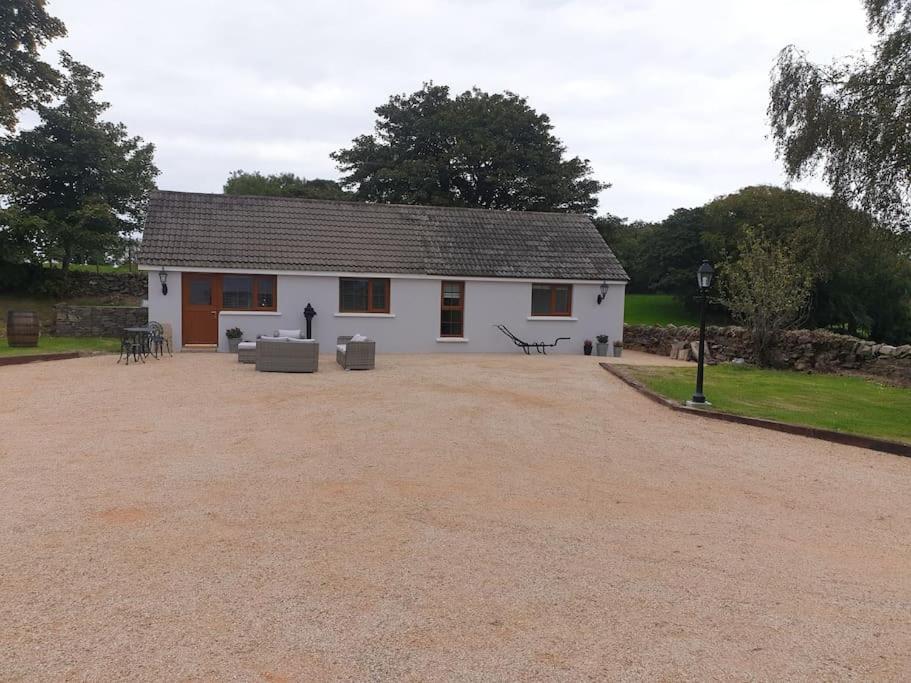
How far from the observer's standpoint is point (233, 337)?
60.2 feet

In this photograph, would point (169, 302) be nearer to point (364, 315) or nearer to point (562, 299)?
point (364, 315)

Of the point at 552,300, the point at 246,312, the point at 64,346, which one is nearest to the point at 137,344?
the point at 64,346

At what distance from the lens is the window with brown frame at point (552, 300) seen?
21422 millimetres

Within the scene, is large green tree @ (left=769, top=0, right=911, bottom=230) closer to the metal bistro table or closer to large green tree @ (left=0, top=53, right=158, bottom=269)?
the metal bistro table

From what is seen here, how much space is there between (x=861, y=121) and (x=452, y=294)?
40.3 feet

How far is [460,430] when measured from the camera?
8430mm

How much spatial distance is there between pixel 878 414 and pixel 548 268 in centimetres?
1219

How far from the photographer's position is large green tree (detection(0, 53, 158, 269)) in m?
25.5

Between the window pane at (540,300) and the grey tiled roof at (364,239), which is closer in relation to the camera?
the grey tiled roof at (364,239)

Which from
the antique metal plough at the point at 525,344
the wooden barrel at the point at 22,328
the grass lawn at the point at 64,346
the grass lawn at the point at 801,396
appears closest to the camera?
the grass lawn at the point at 801,396

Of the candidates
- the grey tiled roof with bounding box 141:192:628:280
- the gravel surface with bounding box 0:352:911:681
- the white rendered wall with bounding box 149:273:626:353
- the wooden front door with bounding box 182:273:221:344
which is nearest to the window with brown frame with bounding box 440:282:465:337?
the white rendered wall with bounding box 149:273:626:353

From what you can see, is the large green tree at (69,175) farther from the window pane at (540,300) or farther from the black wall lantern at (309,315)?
the window pane at (540,300)

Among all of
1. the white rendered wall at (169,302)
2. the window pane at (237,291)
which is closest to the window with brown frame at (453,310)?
the window pane at (237,291)

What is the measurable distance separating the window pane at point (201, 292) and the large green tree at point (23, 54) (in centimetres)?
1265
